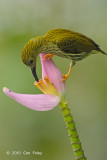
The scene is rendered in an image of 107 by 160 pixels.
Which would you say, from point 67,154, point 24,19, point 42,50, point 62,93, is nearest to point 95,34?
point 24,19

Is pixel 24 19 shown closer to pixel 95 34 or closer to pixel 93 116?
pixel 95 34

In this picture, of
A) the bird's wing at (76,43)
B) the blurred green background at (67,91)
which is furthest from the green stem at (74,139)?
the blurred green background at (67,91)

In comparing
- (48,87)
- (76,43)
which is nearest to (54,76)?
(48,87)

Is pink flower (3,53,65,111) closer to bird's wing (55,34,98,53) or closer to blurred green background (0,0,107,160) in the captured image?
bird's wing (55,34,98,53)

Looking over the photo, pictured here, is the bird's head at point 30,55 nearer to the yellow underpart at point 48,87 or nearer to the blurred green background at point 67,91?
the yellow underpart at point 48,87

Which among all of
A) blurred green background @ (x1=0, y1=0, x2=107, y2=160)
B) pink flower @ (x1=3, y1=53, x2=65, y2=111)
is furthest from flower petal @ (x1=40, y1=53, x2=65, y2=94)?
blurred green background @ (x1=0, y1=0, x2=107, y2=160)

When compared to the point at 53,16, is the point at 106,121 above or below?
below

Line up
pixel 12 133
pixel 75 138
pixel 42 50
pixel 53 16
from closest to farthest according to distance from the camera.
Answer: pixel 75 138
pixel 42 50
pixel 12 133
pixel 53 16
